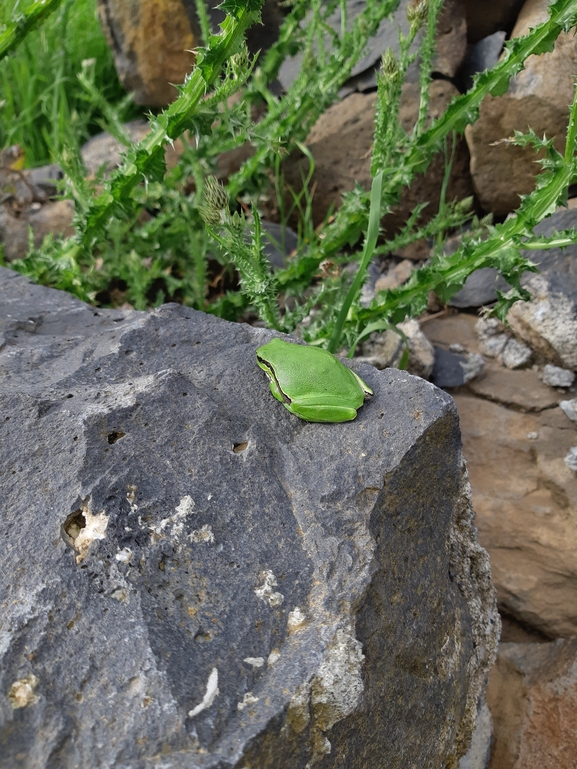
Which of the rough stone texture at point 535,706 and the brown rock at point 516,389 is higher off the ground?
the brown rock at point 516,389

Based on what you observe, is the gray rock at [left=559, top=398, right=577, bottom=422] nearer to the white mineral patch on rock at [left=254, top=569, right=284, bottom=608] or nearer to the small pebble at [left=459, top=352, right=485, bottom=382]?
the small pebble at [left=459, top=352, right=485, bottom=382]

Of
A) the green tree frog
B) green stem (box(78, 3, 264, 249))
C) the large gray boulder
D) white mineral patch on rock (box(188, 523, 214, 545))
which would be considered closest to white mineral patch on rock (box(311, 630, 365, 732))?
the large gray boulder

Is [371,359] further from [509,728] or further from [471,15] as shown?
[471,15]

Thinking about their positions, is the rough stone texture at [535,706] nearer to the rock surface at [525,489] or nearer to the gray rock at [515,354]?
the rock surface at [525,489]

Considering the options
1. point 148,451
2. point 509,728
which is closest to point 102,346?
point 148,451

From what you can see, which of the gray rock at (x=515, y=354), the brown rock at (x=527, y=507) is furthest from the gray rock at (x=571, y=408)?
the gray rock at (x=515, y=354)

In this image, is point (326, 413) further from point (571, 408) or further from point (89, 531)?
point (571, 408)

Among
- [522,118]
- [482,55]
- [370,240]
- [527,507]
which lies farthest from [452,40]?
[527,507]
